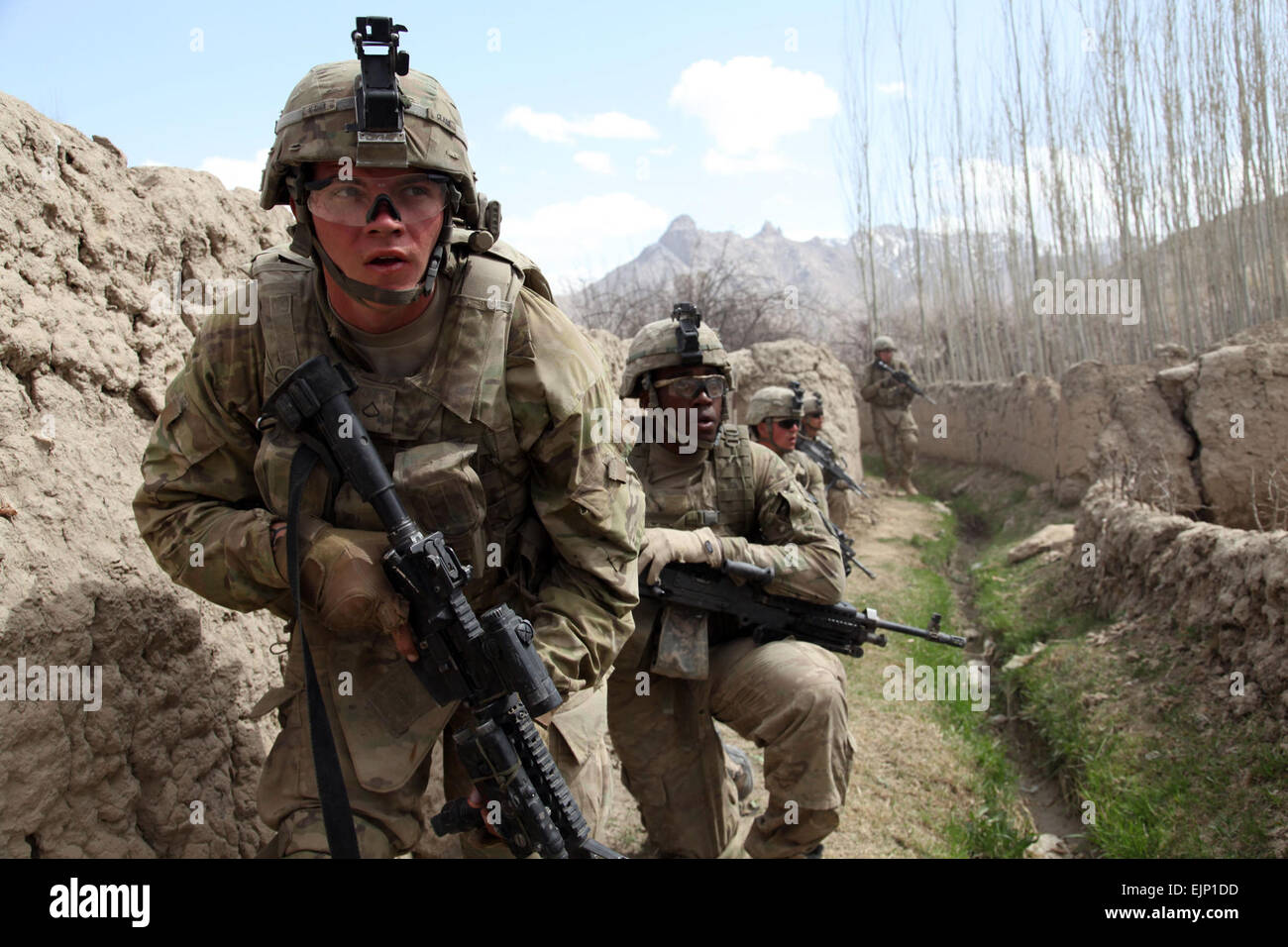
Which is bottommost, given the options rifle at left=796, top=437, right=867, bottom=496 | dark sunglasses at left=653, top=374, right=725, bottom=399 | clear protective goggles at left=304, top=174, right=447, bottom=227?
rifle at left=796, top=437, right=867, bottom=496

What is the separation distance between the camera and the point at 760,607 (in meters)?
4.02

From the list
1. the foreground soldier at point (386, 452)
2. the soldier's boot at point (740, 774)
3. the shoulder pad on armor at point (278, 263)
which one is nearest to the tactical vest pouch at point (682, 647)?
the soldier's boot at point (740, 774)

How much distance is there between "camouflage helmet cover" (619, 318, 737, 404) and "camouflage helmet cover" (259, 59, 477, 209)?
1803 mm

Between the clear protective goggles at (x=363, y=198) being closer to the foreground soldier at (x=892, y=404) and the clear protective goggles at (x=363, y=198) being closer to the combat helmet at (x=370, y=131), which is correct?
the combat helmet at (x=370, y=131)

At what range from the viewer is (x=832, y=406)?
11945mm

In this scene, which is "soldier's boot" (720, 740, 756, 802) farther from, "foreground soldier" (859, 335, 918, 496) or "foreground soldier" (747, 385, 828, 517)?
"foreground soldier" (859, 335, 918, 496)

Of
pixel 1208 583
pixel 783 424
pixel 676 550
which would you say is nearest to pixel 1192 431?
pixel 1208 583

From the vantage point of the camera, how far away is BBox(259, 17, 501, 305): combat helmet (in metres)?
2.16

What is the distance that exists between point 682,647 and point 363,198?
214 cm

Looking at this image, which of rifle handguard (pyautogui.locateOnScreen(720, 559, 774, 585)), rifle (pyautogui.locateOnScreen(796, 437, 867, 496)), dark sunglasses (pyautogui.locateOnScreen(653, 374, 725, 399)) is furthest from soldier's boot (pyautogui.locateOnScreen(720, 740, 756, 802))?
rifle (pyautogui.locateOnScreen(796, 437, 867, 496))

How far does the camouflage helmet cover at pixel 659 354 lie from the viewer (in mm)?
4098

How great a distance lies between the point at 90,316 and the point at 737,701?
2.58 meters

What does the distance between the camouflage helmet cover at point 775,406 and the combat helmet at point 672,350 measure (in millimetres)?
2105
